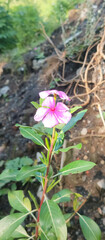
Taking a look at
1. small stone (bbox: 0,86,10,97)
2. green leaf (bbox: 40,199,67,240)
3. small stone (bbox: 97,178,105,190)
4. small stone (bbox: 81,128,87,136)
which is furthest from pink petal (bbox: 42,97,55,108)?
small stone (bbox: 0,86,10,97)

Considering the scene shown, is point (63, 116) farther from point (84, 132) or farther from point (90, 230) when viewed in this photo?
point (84, 132)

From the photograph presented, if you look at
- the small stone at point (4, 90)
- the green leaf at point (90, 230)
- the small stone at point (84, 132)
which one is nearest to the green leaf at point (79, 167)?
the green leaf at point (90, 230)

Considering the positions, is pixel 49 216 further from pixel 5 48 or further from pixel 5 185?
pixel 5 48

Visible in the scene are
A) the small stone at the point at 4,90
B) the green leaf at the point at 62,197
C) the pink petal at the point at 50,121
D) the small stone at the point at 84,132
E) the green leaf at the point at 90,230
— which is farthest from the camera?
the small stone at the point at 4,90

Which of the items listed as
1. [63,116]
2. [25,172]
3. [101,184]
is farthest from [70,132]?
[63,116]

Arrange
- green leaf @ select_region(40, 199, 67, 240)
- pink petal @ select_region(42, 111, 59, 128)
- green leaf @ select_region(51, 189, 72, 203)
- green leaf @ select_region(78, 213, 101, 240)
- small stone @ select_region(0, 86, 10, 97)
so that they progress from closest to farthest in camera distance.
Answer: pink petal @ select_region(42, 111, 59, 128) < green leaf @ select_region(40, 199, 67, 240) < green leaf @ select_region(78, 213, 101, 240) < green leaf @ select_region(51, 189, 72, 203) < small stone @ select_region(0, 86, 10, 97)

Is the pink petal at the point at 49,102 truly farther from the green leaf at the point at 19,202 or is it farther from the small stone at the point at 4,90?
the small stone at the point at 4,90

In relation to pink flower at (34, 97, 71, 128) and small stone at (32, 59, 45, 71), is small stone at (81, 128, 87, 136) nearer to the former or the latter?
pink flower at (34, 97, 71, 128)
